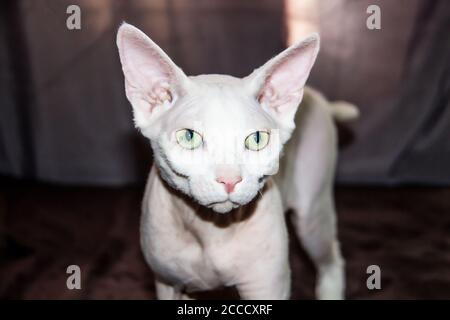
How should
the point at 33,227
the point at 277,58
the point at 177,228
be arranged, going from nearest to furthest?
the point at 277,58
the point at 177,228
the point at 33,227

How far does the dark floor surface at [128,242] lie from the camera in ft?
6.16

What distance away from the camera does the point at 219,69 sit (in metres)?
2.52

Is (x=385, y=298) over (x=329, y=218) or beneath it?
beneath

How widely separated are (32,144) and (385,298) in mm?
1609

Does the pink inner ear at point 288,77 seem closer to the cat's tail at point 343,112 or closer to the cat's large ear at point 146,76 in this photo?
the cat's large ear at point 146,76

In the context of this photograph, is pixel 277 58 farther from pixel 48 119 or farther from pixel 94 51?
pixel 48 119

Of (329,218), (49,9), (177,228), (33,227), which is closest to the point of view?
(177,228)

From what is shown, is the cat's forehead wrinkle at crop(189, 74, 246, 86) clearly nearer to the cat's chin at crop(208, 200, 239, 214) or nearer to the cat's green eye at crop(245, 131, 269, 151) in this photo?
the cat's green eye at crop(245, 131, 269, 151)

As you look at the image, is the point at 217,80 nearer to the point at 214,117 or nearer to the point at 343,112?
the point at 214,117

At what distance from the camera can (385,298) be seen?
5.88ft

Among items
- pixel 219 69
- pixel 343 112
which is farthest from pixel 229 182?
pixel 219 69

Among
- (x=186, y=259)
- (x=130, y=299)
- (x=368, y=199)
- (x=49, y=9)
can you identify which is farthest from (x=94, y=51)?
(x=186, y=259)

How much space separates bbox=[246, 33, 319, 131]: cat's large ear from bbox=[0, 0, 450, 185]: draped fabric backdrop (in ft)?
3.93

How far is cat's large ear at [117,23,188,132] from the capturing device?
3.68 feet
